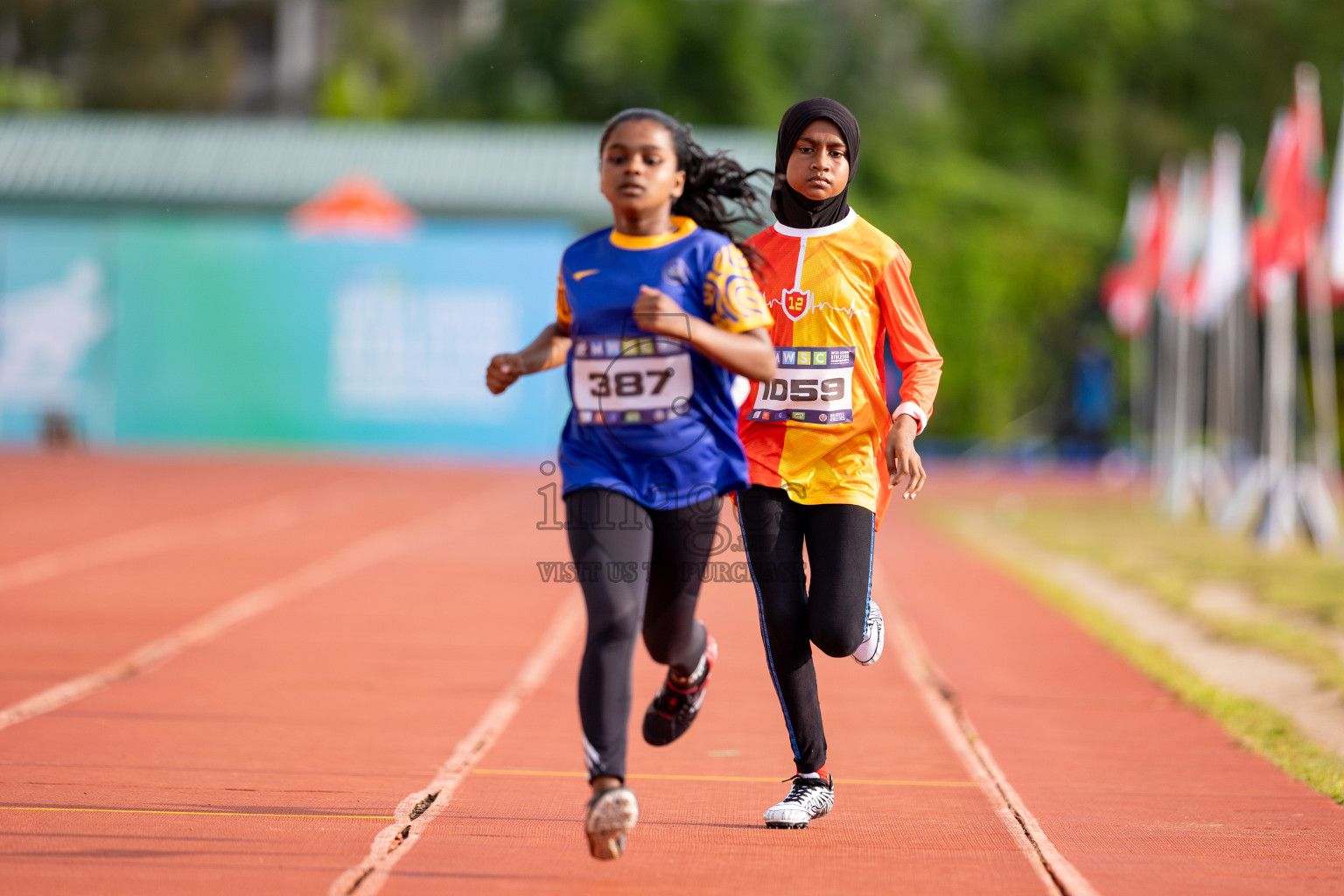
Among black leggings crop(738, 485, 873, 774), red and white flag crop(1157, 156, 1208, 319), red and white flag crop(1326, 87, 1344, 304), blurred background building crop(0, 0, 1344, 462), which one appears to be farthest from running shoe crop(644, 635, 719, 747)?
blurred background building crop(0, 0, 1344, 462)

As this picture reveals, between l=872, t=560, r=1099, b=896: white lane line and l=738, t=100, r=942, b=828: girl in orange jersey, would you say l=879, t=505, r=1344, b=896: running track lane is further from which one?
l=738, t=100, r=942, b=828: girl in orange jersey

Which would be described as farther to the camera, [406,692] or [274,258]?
[274,258]

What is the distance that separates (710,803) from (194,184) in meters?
26.8

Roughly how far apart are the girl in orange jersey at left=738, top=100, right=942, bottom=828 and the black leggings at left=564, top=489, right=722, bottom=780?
0.32 meters

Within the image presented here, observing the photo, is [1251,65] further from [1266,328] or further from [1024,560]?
[1024,560]

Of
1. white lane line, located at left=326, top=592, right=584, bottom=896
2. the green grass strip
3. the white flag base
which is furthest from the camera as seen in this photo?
the white flag base

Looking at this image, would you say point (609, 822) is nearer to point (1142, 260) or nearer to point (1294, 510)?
point (1294, 510)

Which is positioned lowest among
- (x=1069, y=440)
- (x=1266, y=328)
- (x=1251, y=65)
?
(x=1069, y=440)

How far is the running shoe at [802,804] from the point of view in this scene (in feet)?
14.7

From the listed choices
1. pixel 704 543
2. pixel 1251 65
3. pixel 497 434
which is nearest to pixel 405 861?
pixel 704 543

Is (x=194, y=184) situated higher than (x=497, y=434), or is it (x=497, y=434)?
(x=194, y=184)

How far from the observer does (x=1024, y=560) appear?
14.1 metres

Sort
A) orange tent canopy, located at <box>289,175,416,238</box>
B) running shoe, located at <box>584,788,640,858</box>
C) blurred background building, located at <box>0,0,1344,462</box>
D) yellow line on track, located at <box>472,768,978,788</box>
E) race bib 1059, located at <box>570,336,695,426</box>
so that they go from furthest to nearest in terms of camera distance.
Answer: blurred background building, located at <box>0,0,1344,462</box> < orange tent canopy, located at <box>289,175,416,238</box> < yellow line on track, located at <box>472,768,978,788</box> < race bib 1059, located at <box>570,336,695,426</box> < running shoe, located at <box>584,788,640,858</box>

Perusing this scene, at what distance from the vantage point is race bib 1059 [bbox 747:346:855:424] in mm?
4383
